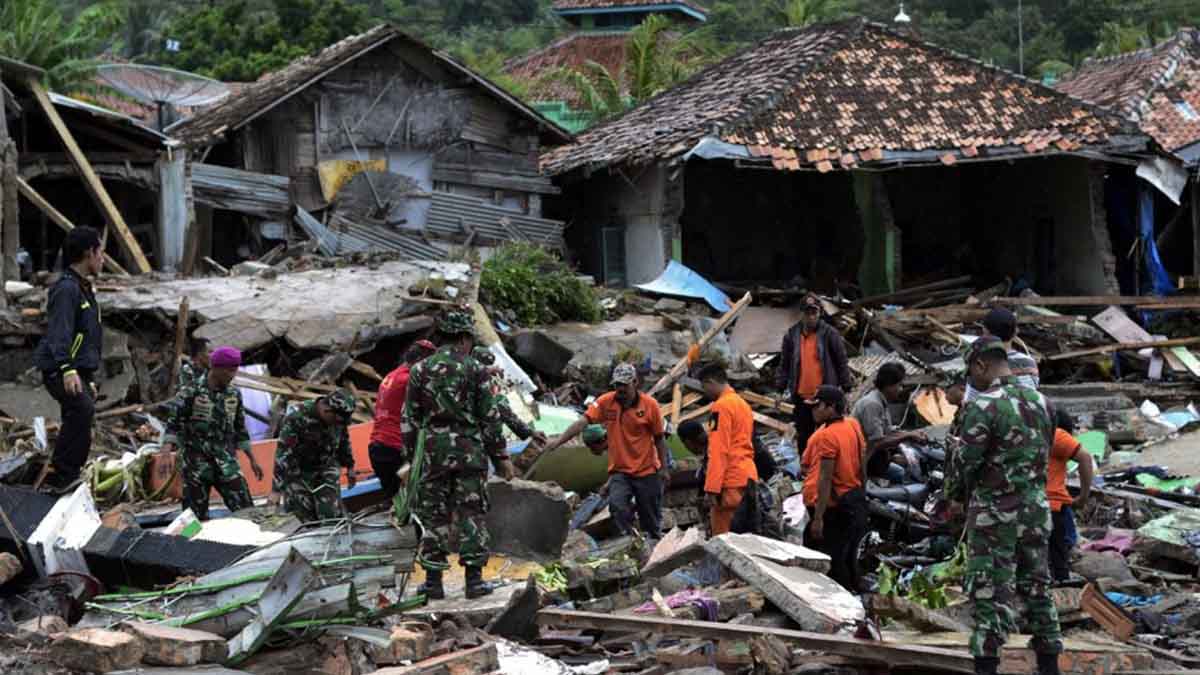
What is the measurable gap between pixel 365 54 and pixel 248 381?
9835mm

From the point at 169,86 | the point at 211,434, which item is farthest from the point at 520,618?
the point at 169,86

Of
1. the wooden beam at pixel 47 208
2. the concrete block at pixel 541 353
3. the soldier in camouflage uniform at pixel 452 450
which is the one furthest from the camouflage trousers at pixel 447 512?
the wooden beam at pixel 47 208

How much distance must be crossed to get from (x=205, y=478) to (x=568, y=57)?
36.6 metres

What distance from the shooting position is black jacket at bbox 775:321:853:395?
12.8 m

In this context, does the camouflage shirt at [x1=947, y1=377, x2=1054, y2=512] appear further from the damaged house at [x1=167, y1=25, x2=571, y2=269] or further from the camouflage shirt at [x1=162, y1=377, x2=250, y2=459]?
the damaged house at [x1=167, y1=25, x2=571, y2=269]

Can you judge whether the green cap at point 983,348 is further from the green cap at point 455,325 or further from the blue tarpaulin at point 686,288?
the blue tarpaulin at point 686,288

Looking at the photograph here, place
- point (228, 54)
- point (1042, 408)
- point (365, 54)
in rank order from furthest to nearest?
point (228, 54) < point (365, 54) < point (1042, 408)

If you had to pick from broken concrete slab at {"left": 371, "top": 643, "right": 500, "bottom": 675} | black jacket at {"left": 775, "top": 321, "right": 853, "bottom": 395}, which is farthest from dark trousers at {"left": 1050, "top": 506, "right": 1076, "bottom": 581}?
broken concrete slab at {"left": 371, "top": 643, "right": 500, "bottom": 675}

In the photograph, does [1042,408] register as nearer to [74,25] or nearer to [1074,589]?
[1074,589]

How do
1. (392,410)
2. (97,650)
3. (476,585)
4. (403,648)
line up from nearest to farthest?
(97,650) → (403,648) → (476,585) → (392,410)

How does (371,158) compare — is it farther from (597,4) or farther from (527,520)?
(597,4)

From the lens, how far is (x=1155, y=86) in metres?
28.9

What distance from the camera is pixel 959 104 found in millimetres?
24828

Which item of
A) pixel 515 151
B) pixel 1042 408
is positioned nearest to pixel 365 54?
pixel 515 151
